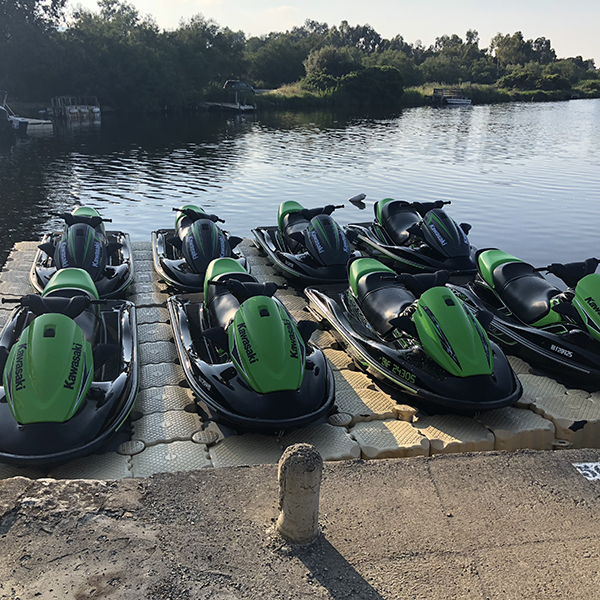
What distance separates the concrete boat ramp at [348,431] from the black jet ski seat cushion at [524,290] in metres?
0.66

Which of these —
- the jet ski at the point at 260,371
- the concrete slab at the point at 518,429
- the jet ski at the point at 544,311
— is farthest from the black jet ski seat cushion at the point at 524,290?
the jet ski at the point at 260,371

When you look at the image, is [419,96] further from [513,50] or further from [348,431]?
[513,50]

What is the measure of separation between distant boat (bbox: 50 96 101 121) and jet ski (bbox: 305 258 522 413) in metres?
34.8

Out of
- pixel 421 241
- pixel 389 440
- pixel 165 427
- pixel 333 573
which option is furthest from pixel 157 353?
pixel 421 241

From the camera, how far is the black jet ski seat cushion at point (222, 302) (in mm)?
5656

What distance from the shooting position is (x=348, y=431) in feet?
16.2

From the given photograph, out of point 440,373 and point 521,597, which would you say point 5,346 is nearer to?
point 440,373

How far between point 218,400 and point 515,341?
3442 millimetres

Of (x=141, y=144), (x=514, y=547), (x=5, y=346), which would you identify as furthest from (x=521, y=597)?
(x=141, y=144)

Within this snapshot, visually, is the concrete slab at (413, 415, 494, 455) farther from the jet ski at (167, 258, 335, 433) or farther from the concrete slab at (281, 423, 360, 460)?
the jet ski at (167, 258, 335, 433)

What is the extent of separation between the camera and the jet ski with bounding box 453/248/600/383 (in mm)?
5660

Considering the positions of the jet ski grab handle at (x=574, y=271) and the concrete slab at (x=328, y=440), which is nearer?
the concrete slab at (x=328, y=440)

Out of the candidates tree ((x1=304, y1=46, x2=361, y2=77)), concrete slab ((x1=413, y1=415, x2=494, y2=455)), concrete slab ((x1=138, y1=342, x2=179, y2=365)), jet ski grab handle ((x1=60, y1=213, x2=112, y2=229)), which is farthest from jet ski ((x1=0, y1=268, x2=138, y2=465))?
tree ((x1=304, y1=46, x2=361, y2=77))

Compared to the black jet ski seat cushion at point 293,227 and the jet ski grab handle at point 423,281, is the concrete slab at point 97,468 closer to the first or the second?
the jet ski grab handle at point 423,281
